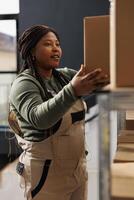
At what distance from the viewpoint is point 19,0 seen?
4.29 meters

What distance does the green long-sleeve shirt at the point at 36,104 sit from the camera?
1.29 metres

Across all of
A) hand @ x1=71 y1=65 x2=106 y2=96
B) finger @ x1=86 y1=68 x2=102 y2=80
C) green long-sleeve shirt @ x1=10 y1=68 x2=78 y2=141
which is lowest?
green long-sleeve shirt @ x1=10 y1=68 x2=78 y2=141

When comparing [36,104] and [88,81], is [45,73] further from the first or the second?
[88,81]

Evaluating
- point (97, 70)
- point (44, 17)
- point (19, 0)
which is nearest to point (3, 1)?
point (19, 0)

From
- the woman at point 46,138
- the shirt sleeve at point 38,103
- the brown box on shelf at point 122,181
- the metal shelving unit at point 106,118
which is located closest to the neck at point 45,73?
the woman at point 46,138

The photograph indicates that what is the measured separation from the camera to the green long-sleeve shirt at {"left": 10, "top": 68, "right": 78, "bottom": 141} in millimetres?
1290

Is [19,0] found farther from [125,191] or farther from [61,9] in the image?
[125,191]

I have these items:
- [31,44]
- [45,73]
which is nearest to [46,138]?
[45,73]

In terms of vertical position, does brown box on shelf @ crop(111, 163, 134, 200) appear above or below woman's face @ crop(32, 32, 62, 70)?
below

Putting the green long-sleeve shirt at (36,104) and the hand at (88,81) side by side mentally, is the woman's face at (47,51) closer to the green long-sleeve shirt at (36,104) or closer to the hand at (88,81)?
the green long-sleeve shirt at (36,104)

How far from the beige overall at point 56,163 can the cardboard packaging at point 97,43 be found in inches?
13.3

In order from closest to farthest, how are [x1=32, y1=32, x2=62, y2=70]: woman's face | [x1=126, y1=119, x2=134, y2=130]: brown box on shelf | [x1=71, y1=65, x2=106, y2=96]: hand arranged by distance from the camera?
1. [x1=71, y1=65, x2=106, y2=96]: hand
2. [x1=32, y1=32, x2=62, y2=70]: woman's face
3. [x1=126, y1=119, x2=134, y2=130]: brown box on shelf

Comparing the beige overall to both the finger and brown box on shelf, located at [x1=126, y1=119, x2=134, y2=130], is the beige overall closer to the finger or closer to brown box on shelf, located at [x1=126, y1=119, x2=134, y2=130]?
brown box on shelf, located at [x1=126, y1=119, x2=134, y2=130]

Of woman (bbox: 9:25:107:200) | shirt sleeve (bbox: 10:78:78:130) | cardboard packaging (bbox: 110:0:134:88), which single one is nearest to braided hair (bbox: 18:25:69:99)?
woman (bbox: 9:25:107:200)
